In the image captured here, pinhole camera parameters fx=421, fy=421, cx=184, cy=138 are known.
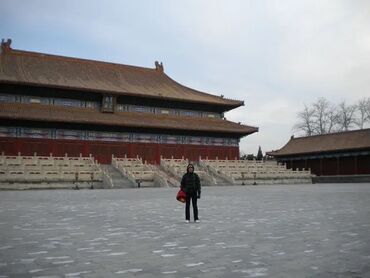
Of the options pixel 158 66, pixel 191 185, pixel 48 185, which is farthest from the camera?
pixel 158 66

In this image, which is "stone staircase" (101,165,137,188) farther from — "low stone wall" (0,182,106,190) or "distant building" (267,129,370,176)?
"distant building" (267,129,370,176)

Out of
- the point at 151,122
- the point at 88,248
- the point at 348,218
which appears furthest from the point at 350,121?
the point at 88,248

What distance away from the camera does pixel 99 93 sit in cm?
4181

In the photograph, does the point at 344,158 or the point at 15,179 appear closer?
the point at 15,179

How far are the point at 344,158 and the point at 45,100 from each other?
31.5m

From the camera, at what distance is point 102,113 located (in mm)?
41469

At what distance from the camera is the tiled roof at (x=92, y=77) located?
40.5 m

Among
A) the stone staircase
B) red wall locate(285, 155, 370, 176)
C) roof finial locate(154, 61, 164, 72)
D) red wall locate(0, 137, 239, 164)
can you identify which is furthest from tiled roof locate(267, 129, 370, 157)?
the stone staircase

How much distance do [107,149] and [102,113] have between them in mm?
3800

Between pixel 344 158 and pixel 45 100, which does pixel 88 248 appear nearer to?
pixel 45 100

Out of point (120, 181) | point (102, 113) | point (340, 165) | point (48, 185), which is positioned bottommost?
point (48, 185)

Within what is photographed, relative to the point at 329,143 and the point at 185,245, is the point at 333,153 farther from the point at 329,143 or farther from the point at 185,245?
the point at 185,245

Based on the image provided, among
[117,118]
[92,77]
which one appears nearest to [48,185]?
[117,118]

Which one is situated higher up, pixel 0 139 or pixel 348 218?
pixel 0 139
